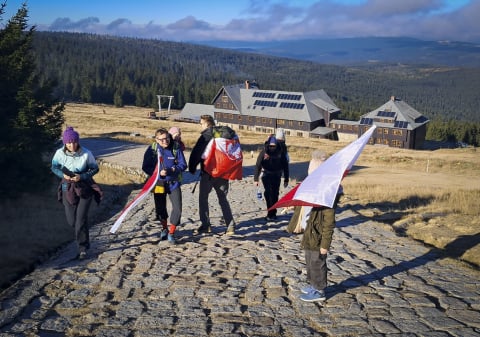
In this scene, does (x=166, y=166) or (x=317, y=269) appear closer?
(x=317, y=269)

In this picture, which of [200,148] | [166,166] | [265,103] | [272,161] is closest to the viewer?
[166,166]

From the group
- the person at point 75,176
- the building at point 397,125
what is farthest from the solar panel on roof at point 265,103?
the person at point 75,176

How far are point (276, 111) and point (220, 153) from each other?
196 feet

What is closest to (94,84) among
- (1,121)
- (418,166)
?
(418,166)

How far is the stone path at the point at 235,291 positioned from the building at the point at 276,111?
56558mm

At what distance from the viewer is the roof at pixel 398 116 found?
56.5m

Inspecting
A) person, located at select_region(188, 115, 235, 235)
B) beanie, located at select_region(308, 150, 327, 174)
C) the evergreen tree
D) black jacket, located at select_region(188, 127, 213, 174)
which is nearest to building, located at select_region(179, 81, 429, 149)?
the evergreen tree

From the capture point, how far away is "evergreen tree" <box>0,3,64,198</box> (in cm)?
1306

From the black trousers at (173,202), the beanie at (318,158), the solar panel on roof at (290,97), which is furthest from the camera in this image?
the solar panel on roof at (290,97)

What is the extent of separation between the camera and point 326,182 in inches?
212

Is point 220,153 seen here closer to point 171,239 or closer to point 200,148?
point 200,148

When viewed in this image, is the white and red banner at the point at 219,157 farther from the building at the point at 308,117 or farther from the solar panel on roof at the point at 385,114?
the solar panel on roof at the point at 385,114

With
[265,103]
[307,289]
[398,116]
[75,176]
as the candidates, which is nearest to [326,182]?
[307,289]

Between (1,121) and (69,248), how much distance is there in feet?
24.0
